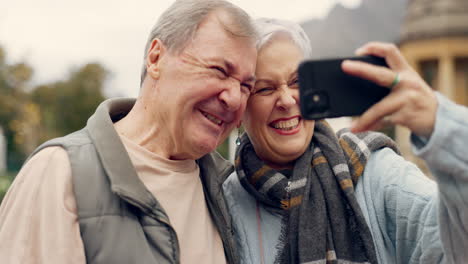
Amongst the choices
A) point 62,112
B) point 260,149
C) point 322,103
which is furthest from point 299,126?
point 62,112

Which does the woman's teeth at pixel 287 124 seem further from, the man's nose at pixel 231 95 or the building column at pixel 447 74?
the building column at pixel 447 74

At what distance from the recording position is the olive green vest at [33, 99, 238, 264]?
2.20m

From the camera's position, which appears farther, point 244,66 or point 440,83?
point 440,83

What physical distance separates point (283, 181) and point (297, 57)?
2.06ft

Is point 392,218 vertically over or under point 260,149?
under

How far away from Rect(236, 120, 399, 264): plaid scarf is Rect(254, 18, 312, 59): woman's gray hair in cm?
43

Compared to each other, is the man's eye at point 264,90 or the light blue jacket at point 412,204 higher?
the man's eye at point 264,90

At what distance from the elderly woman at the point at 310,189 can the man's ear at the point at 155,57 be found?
0.51 metres

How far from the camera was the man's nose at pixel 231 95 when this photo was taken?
2.63m

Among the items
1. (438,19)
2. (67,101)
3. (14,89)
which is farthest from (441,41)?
(67,101)

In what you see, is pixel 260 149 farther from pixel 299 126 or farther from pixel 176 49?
pixel 176 49

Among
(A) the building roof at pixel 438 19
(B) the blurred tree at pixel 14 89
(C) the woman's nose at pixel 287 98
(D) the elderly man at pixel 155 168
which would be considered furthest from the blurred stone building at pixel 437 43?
(D) the elderly man at pixel 155 168

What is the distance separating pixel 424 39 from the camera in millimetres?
39688

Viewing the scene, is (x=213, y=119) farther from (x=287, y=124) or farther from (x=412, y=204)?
(x=412, y=204)
